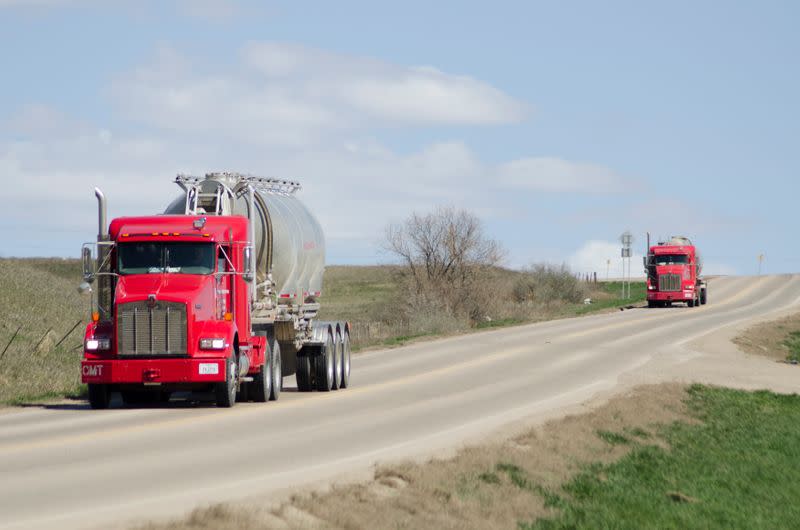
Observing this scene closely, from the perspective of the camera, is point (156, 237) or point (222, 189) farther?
point (222, 189)

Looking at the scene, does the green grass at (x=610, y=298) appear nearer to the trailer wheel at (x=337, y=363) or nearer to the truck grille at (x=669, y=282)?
the truck grille at (x=669, y=282)

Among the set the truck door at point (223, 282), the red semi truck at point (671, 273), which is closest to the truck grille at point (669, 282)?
the red semi truck at point (671, 273)

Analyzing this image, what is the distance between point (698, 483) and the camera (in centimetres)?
1648

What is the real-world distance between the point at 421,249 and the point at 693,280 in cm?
1535

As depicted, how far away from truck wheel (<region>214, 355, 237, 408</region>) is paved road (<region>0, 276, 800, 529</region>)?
26 centimetres

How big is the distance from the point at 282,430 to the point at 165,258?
5079 mm

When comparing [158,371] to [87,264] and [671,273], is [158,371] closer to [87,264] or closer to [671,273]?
[87,264]

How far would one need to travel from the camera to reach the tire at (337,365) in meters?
27.6

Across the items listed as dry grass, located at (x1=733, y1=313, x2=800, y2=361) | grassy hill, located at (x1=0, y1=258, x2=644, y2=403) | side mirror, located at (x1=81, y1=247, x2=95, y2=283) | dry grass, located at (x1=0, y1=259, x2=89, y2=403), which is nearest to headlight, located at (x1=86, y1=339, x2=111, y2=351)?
side mirror, located at (x1=81, y1=247, x2=95, y2=283)

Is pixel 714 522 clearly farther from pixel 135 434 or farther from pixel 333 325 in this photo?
pixel 333 325

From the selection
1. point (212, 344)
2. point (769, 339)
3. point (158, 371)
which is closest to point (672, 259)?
point (769, 339)

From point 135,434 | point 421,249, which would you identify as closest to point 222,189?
point 135,434

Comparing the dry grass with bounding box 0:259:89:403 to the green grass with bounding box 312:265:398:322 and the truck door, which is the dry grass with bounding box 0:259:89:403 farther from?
the green grass with bounding box 312:265:398:322

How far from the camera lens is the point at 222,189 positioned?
79.8ft
